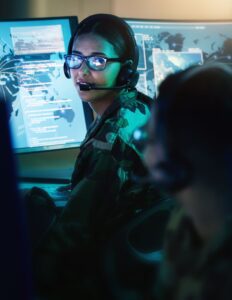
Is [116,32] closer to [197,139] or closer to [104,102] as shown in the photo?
[104,102]

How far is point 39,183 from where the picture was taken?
1597mm

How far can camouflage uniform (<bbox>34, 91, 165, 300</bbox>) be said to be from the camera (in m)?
1.14

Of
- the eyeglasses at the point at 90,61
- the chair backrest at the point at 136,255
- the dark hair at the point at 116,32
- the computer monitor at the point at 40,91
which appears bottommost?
the chair backrest at the point at 136,255

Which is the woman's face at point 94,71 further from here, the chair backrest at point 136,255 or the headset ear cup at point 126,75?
the chair backrest at point 136,255

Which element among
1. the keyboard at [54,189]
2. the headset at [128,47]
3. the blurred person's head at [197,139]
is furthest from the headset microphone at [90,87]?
the blurred person's head at [197,139]

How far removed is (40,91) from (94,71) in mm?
487

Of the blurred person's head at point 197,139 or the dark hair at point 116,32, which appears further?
the dark hair at point 116,32

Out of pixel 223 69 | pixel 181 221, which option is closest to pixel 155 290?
pixel 181 221

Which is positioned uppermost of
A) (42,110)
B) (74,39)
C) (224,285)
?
(74,39)

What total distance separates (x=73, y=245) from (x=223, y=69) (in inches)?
23.7

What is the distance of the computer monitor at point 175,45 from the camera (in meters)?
1.91

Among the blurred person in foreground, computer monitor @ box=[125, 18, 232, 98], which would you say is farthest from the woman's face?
the blurred person in foreground

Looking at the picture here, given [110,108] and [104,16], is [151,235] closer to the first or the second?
[110,108]

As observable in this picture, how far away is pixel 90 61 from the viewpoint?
1.35m
